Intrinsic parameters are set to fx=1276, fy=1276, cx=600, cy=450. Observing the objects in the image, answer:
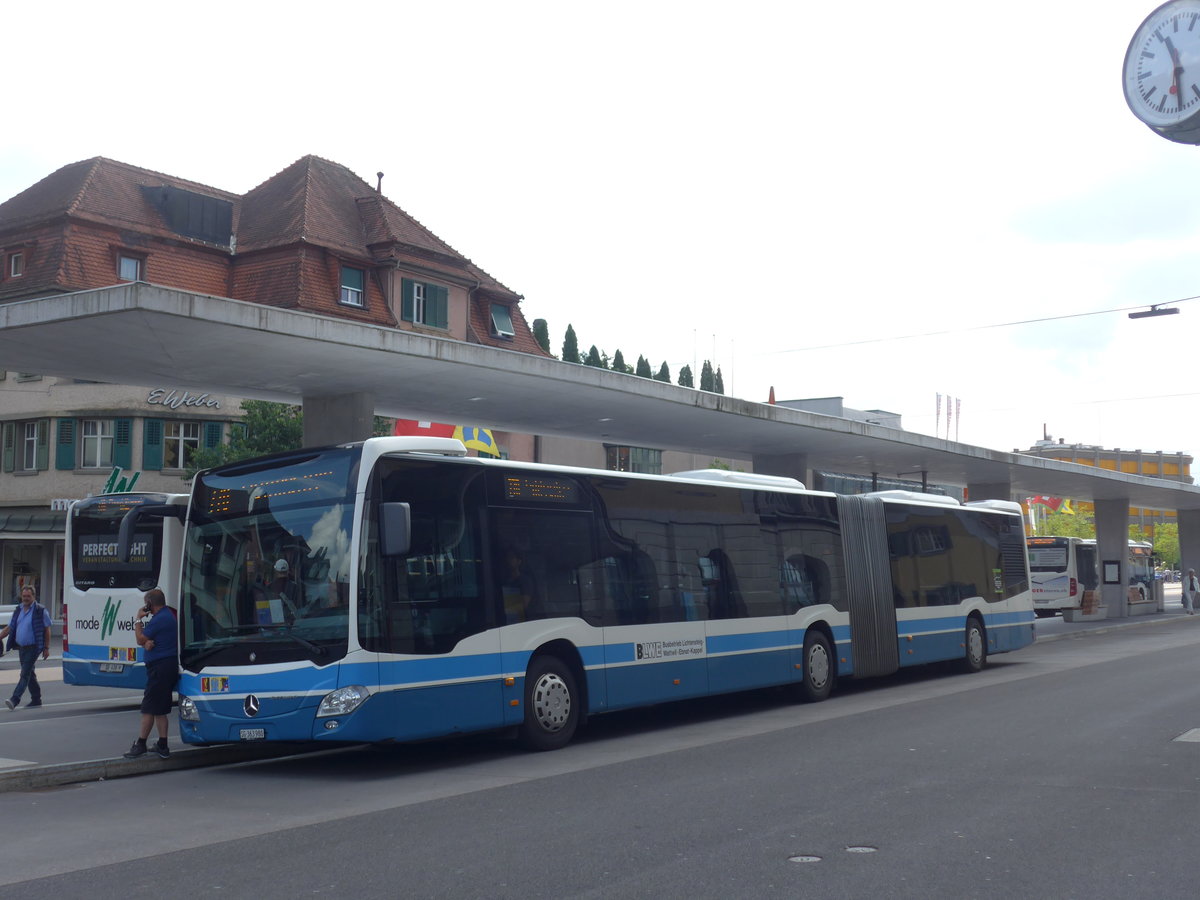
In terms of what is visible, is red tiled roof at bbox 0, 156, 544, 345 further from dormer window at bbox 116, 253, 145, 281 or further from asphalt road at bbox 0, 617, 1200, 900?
asphalt road at bbox 0, 617, 1200, 900

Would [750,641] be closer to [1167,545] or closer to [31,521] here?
[31,521]

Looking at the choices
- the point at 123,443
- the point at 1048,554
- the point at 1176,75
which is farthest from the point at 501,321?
the point at 1176,75

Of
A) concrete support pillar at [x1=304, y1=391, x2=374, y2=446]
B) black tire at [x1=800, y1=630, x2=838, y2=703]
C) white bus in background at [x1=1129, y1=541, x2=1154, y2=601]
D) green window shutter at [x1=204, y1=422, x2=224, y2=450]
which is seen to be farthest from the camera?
white bus in background at [x1=1129, y1=541, x2=1154, y2=601]

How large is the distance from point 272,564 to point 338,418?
26.1 feet

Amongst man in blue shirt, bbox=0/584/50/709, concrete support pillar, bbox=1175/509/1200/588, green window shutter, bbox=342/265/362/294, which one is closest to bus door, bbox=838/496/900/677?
man in blue shirt, bbox=0/584/50/709

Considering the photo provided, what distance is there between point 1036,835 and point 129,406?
3883 centimetres

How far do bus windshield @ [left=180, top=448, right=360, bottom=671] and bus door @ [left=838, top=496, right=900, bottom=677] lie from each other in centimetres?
941

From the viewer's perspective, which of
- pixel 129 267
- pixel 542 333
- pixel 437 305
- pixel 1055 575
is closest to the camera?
pixel 129 267

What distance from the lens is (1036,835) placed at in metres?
7.91

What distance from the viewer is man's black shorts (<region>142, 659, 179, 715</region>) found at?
39.2 feet

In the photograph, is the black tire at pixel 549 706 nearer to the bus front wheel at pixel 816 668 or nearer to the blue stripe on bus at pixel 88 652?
the bus front wheel at pixel 816 668

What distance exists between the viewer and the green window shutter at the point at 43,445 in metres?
42.4

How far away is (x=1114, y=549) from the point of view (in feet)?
157

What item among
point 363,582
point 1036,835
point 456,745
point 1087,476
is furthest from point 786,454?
point 1036,835
